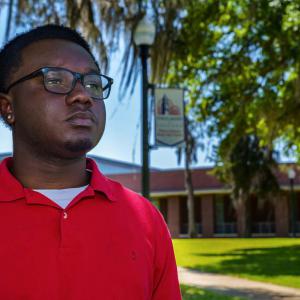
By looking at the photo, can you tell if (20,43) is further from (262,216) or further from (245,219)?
(262,216)

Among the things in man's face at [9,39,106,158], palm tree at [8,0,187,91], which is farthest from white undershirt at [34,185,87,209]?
palm tree at [8,0,187,91]

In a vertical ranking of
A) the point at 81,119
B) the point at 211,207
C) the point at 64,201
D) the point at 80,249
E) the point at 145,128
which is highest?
the point at 81,119

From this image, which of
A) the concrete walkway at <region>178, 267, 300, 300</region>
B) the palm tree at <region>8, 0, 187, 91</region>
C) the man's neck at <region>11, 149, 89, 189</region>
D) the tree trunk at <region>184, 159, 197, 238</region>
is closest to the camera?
the man's neck at <region>11, 149, 89, 189</region>

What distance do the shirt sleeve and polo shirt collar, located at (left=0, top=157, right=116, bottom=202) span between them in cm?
21

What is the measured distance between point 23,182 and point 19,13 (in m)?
5.45

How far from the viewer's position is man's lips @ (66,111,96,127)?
1869 millimetres

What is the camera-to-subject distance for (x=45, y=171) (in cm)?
193

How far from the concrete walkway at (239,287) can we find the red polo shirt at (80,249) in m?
8.46

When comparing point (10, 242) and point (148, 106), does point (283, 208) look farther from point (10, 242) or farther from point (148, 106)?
point (10, 242)

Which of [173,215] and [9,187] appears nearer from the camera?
[9,187]

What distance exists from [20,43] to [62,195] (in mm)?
531

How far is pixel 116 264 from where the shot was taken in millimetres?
1817

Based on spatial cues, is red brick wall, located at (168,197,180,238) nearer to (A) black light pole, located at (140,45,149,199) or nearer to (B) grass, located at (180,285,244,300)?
(B) grass, located at (180,285,244,300)

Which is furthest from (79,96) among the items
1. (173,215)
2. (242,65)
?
(173,215)
